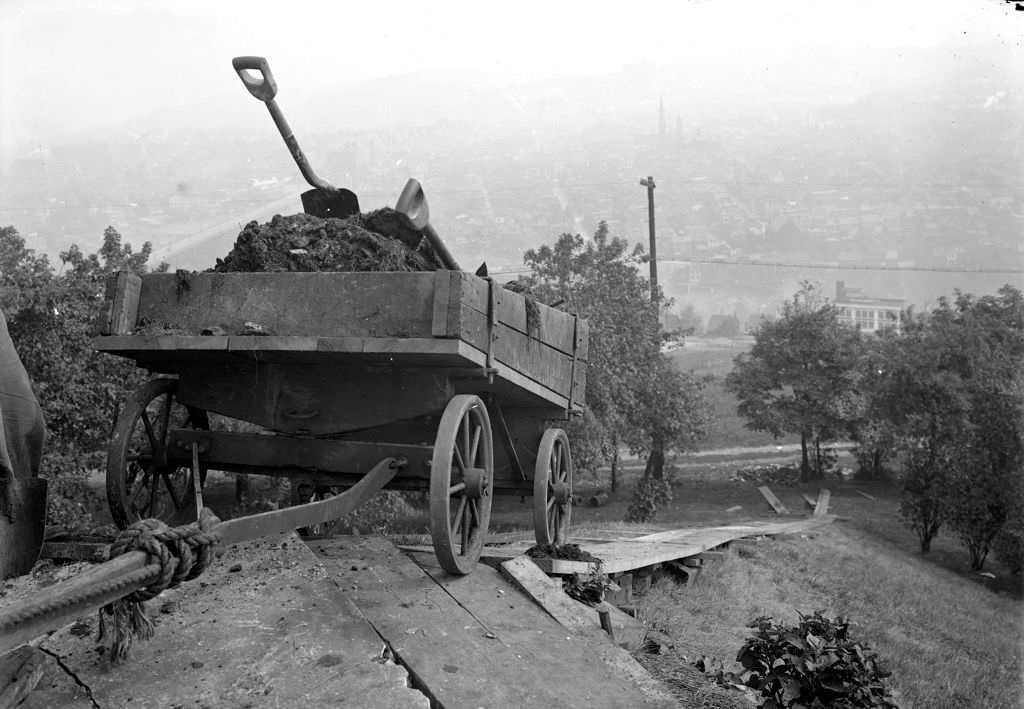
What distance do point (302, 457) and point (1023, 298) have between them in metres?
20.7

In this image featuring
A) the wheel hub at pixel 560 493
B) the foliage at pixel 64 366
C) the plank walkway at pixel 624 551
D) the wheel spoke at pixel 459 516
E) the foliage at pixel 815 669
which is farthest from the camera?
the foliage at pixel 64 366

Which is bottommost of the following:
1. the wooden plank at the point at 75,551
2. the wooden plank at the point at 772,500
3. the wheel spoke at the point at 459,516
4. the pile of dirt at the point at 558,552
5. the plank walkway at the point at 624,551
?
the wooden plank at the point at 772,500

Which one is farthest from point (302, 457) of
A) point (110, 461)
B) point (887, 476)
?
point (887, 476)

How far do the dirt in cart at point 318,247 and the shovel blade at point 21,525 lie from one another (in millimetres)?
1578

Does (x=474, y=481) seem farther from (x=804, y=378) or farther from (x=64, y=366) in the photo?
(x=804, y=378)

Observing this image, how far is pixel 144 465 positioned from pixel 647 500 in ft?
52.2

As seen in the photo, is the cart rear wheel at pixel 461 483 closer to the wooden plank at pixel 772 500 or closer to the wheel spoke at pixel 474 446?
the wheel spoke at pixel 474 446

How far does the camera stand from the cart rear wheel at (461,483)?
451 cm

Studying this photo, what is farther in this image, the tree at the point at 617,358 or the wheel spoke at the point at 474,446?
the tree at the point at 617,358

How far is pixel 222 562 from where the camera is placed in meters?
4.73

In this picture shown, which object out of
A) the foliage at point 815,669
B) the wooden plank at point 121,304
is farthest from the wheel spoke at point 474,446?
the wooden plank at point 121,304

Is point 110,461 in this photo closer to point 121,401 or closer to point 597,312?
point 121,401

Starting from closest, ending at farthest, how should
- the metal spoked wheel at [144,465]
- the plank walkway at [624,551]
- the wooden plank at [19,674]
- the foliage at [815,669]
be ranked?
1. the wooden plank at [19,674]
2. the foliage at [815,669]
3. the metal spoked wheel at [144,465]
4. the plank walkway at [624,551]

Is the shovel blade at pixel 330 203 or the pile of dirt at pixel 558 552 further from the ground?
the shovel blade at pixel 330 203
